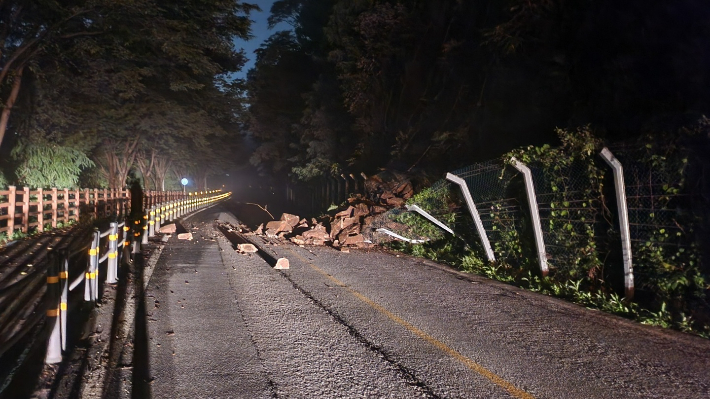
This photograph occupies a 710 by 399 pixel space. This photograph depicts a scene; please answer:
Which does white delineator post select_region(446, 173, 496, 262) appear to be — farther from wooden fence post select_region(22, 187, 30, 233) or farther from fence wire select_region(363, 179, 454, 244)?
wooden fence post select_region(22, 187, 30, 233)

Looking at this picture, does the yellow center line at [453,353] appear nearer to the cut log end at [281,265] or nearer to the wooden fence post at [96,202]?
the cut log end at [281,265]

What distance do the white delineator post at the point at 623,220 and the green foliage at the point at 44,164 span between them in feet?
69.0

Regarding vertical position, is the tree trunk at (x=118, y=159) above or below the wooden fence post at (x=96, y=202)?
above

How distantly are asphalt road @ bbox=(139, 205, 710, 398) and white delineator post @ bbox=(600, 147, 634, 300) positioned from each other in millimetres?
808

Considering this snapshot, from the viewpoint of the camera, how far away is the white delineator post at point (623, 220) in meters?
7.70

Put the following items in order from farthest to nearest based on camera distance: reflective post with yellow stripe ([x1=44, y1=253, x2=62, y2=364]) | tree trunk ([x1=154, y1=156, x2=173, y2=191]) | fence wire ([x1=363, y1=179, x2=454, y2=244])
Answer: tree trunk ([x1=154, y1=156, x2=173, y2=191]) → fence wire ([x1=363, y1=179, x2=454, y2=244]) → reflective post with yellow stripe ([x1=44, y1=253, x2=62, y2=364])

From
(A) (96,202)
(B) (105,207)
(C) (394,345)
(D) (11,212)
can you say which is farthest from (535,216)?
(B) (105,207)

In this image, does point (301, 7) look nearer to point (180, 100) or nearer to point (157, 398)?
point (180, 100)

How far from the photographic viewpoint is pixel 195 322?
21.0ft

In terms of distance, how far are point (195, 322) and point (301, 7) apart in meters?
34.4

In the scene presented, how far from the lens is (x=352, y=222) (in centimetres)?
1596

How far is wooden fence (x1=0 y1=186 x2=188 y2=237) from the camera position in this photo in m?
14.9


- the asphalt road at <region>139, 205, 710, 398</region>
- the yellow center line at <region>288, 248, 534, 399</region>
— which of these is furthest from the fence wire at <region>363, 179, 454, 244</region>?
the yellow center line at <region>288, 248, 534, 399</region>

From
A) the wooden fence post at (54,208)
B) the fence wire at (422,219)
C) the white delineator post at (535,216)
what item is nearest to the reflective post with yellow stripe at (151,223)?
the wooden fence post at (54,208)
